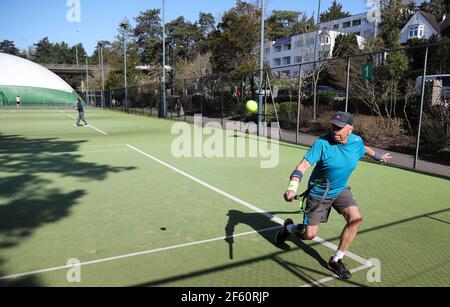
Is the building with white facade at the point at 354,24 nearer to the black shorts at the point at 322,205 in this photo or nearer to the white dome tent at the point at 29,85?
the white dome tent at the point at 29,85

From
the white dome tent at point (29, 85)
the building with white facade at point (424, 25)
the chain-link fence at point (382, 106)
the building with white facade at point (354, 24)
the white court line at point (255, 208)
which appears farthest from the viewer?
the building with white facade at point (354, 24)

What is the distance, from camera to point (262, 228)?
18.4ft

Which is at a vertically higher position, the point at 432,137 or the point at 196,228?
the point at 432,137

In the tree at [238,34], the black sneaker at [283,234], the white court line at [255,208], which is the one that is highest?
the tree at [238,34]

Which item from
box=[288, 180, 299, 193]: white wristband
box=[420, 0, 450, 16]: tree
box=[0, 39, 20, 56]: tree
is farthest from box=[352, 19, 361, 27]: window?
box=[0, 39, 20, 56]: tree

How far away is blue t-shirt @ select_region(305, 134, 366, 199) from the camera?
4.03 metres

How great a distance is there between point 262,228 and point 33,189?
16.0ft

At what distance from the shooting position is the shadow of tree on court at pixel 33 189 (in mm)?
5176

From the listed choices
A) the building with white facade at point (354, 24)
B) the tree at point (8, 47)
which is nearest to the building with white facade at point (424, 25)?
→ the building with white facade at point (354, 24)

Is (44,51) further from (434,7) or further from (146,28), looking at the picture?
(434,7)

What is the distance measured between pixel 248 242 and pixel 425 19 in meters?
63.2

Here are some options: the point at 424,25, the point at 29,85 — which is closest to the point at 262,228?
the point at 424,25

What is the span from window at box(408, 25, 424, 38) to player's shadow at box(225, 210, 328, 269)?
197 ft

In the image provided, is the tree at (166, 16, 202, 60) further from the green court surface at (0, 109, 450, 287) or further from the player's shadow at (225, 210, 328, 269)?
the player's shadow at (225, 210, 328, 269)
